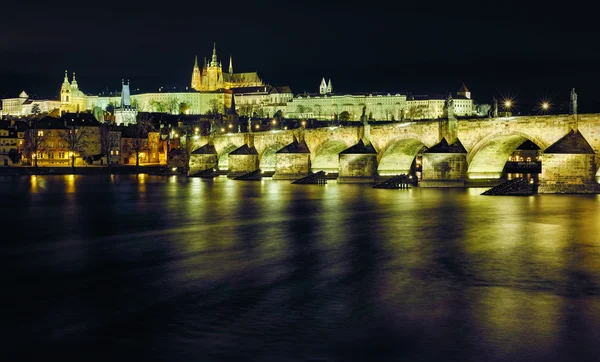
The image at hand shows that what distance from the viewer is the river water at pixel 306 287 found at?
977cm

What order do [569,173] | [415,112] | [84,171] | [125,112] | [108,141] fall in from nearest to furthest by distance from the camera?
1. [569,173]
2. [84,171]
3. [108,141]
4. [125,112]
5. [415,112]

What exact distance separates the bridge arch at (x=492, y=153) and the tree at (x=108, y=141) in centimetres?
5252

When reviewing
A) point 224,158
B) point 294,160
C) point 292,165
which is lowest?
point 292,165

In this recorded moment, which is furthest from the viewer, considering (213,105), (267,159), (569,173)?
(213,105)

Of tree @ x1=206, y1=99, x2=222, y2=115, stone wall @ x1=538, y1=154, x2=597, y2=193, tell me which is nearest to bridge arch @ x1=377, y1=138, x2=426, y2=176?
stone wall @ x1=538, y1=154, x2=597, y2=193

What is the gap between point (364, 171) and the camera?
49562 millimetres

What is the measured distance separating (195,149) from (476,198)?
4610 cm

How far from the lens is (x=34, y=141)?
8506 centimetres

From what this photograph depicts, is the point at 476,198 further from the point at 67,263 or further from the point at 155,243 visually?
the point at 67,263

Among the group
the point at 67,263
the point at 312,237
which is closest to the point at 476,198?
the point at 312,237

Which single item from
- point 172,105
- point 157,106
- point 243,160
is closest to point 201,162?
point 243,160

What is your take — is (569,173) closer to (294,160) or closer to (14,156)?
(294,160)

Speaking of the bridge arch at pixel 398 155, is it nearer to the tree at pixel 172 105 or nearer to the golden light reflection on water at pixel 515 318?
the golden light reflection on water at pixel 515 318

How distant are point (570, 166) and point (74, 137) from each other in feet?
207
